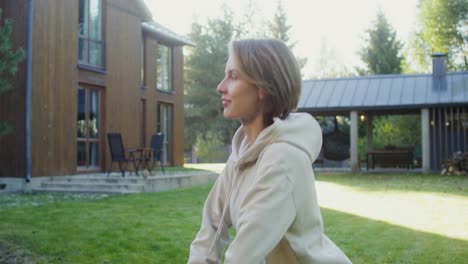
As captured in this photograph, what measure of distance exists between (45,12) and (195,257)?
465 inches

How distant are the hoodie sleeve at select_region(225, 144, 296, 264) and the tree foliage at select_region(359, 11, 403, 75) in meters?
32.5

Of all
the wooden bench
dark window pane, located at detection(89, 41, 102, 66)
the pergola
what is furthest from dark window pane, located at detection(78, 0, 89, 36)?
the wooden bench

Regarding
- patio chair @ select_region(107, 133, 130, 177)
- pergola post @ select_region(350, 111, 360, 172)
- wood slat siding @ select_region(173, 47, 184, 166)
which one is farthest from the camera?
wood slat siding @ select_region(173, 47, 184, 166)

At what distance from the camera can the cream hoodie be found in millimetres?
1235

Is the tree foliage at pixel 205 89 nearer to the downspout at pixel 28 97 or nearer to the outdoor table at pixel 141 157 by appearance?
the outdoor table at pixel 141 157

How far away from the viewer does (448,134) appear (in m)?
17.2

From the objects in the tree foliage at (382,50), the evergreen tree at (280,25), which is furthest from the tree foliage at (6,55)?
the evergreen tree at (280,25)

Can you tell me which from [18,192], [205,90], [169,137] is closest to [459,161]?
[169,137]

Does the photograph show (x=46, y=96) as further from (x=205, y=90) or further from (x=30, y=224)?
(x=205, y=90)

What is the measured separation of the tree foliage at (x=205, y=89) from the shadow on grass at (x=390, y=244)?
94.8 ft

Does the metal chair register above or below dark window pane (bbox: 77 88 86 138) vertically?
below

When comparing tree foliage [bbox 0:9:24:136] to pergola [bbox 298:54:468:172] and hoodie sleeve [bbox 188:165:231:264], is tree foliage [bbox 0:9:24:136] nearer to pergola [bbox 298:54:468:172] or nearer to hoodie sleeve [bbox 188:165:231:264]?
hoodie sleeve [bbox 188:165:231:264]

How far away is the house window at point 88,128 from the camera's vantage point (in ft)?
43.8

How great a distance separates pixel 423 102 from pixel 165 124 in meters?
9.07
